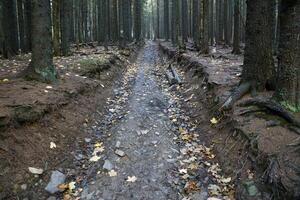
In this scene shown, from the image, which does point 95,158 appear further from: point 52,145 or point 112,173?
point 52,145

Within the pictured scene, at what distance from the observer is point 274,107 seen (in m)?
5.86

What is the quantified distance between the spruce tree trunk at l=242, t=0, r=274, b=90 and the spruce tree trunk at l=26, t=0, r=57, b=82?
17.6 ft

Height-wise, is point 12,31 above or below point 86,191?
above

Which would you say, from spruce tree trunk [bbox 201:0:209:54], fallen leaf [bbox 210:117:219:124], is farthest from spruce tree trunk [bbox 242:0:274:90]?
spruce tree trunk [bbox 201:0:209:54]

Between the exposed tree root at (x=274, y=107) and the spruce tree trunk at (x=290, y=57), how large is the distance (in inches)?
9.3

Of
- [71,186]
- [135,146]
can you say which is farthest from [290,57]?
[71,186]

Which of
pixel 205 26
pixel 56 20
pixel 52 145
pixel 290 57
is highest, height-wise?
pixel 56 20

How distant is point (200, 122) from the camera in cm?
795

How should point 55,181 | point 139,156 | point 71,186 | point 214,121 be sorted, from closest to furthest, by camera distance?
1. point 71,186
2. point 55,181
3. point 139,156
4. point 214,121

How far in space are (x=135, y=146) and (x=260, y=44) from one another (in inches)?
149

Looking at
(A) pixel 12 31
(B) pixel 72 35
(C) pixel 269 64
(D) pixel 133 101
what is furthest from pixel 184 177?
(B) pixel 72 35

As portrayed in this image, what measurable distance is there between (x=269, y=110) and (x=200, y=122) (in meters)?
2.19

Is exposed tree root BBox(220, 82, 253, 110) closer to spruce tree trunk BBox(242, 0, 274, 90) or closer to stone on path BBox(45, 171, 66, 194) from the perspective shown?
spruce tree trunk BBox(242, 0, 274, 90)

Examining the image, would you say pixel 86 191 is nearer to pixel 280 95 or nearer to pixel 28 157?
pixel 28 157
